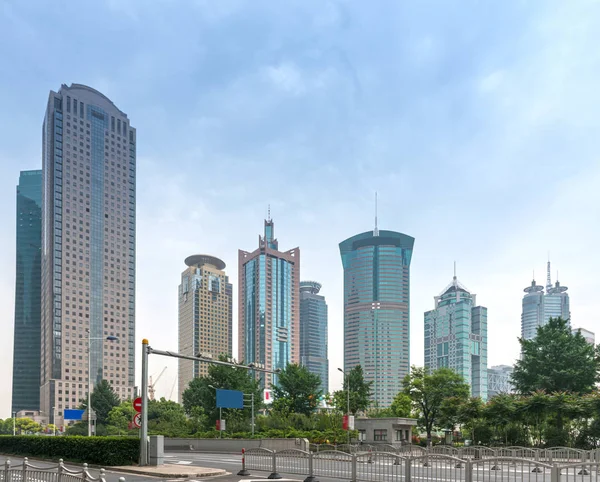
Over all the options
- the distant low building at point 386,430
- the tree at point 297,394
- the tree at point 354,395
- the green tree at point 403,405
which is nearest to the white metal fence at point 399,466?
the distant low building at point 386,430

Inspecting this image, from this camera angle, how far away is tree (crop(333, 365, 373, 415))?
74.6 meters

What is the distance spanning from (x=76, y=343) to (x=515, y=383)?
148 metres

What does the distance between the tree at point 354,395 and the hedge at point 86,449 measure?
141 ft

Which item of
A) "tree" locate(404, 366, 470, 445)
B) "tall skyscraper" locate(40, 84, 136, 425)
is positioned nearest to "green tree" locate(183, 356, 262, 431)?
"tree" locate(404, 366, 470, 445)

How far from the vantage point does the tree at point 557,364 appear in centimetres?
5938

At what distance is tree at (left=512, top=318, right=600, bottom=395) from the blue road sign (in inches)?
1157

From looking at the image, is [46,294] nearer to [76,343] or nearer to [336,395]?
[76,343]

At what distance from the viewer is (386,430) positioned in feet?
191

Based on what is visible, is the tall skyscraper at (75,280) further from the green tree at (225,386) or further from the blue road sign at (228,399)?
the blue road sign at (228,399)

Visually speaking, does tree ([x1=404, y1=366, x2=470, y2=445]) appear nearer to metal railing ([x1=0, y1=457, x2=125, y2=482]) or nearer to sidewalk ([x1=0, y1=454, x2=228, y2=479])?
sidewalk ([x1=0, y1=454, x2=228, y2=479])

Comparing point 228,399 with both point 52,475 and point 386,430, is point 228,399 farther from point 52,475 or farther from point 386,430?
point 52,475

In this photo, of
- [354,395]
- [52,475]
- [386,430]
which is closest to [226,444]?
[386,430]

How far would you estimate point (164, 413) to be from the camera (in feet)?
304

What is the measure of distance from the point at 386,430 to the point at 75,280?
14909 centimetres
